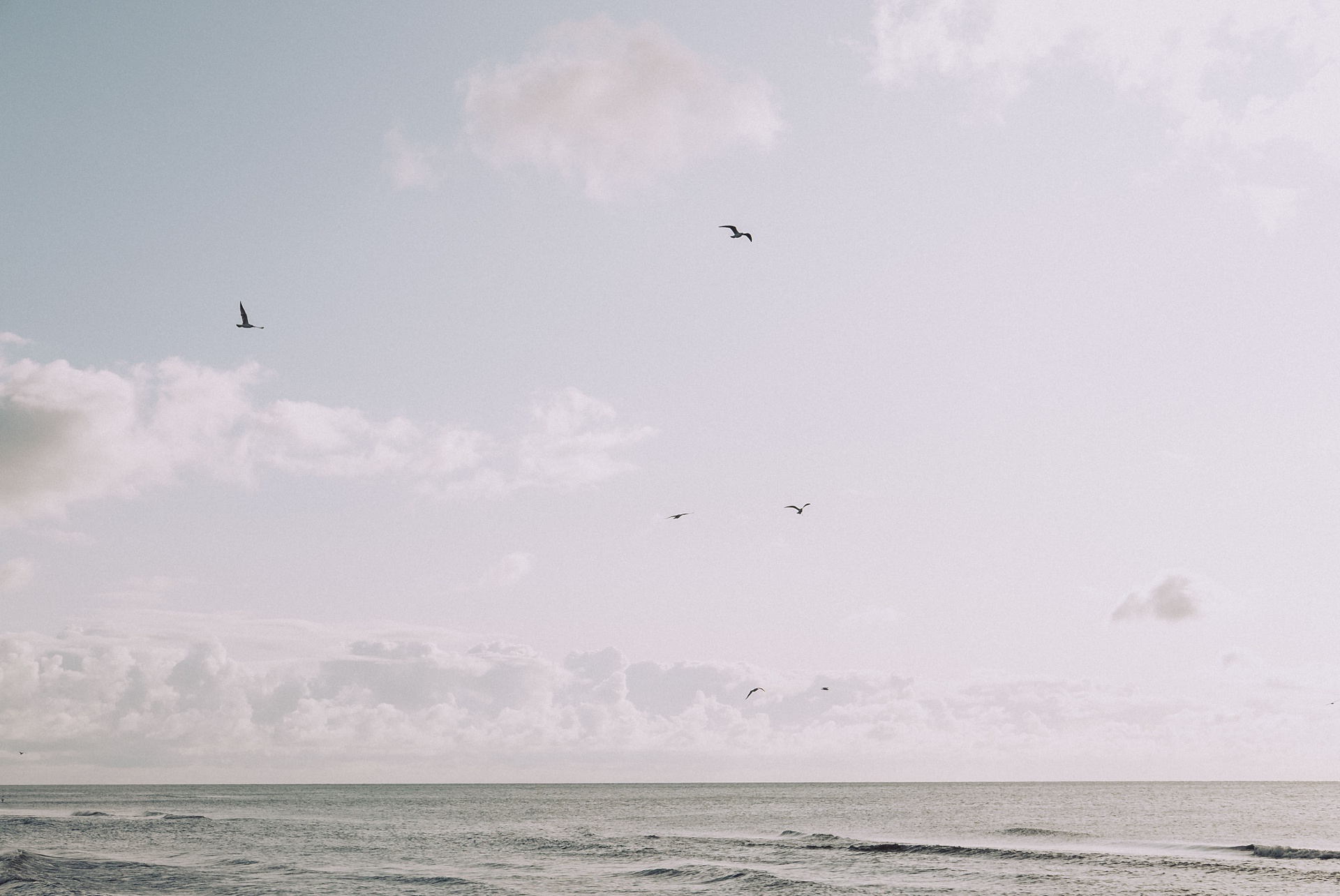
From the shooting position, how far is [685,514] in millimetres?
55375

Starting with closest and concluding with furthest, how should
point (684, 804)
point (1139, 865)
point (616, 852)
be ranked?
1. point (1139, 865)
2. point (616, 852)
3. point (684, 804)

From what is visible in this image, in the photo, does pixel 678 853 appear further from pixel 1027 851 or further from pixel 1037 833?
pixel 1037 833

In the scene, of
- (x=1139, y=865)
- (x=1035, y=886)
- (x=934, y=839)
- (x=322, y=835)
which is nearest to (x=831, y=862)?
(x=1035, y=886)

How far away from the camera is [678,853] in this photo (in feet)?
229

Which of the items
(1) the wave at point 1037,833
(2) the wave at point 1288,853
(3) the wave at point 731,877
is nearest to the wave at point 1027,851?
(2) the wave at point 1288,853

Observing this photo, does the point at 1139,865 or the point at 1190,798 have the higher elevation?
the point at 1139,865

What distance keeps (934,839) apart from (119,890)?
61.9 m

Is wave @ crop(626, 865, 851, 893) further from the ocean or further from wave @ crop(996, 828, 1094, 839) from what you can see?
wave @ crop(996, 828, 1094, 839)

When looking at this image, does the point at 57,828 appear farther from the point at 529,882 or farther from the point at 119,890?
the point at 529,882

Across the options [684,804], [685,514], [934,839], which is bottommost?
[684,804]

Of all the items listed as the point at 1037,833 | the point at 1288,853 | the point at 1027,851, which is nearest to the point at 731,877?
the point at 1027,851

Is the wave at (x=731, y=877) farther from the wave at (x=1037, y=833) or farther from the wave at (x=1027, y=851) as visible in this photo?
the wave at (x=1037, y=833)

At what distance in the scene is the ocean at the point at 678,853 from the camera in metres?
51.4

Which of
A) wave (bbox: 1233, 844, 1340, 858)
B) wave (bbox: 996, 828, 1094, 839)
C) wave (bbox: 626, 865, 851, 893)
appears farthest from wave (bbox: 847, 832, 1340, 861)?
wave (bbox: 626, 865, 851, 893)
